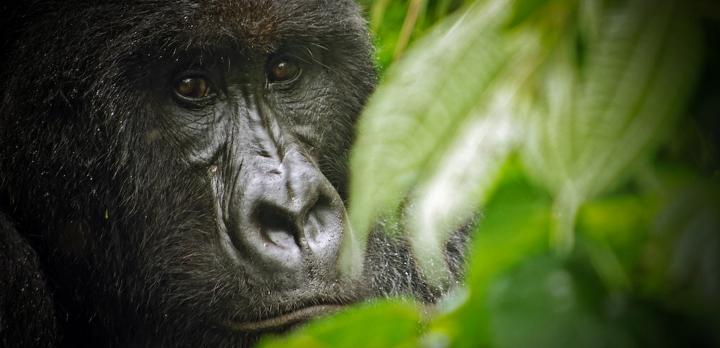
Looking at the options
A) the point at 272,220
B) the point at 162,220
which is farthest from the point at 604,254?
the point at 162,220

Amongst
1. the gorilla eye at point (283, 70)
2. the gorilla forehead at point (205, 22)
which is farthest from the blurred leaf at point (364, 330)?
the gorilla eye at point (283, 70)

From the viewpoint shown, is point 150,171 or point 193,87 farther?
point 193,87

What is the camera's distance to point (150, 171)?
2.69 meters

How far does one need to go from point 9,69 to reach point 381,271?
55.0 inches

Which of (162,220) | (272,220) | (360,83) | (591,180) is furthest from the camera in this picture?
(360,83)

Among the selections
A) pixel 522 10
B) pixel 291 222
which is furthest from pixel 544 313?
pixel 291 222

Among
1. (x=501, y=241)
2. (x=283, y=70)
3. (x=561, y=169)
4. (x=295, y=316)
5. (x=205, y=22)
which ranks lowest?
(x=295, y=316)

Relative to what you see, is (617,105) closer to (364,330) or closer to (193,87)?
(364,330)

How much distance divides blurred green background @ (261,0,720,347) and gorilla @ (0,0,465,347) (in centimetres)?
166

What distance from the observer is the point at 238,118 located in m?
2.80

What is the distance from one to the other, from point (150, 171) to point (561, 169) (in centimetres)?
213

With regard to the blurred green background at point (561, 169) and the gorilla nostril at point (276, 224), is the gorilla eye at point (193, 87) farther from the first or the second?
the blurred green background at point (561, 169)

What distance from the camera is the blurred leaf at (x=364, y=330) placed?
84 centimetres

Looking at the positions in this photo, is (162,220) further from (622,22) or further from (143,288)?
(622,22)
